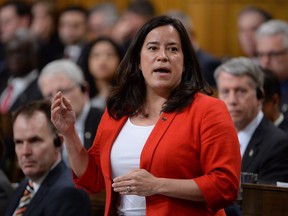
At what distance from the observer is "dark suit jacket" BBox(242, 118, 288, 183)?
390 cm

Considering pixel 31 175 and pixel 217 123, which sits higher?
→ pixel 217 123

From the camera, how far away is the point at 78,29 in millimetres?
7656

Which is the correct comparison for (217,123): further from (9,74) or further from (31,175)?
(9,74)

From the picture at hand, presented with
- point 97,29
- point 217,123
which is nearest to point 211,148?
point 217,123

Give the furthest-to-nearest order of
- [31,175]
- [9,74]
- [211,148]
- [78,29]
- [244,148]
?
[78,29]
[9,74]
[244,148]
[31,175]
[211,148]

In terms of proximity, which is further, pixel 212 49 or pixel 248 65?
pixel 212 49

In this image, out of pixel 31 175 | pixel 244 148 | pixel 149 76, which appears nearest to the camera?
pixel 149 76

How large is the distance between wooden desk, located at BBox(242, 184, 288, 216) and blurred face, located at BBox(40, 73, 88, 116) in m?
1.99

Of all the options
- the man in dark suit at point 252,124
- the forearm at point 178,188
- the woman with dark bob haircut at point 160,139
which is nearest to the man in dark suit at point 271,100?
the man in dark suit at point 252,124

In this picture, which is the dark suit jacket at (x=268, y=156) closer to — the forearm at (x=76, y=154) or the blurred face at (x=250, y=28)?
the forearm at (x=76, y=154)

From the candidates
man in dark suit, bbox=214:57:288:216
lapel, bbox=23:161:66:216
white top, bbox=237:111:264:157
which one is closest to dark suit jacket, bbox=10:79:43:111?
man in dark suit, bbox=214:57:288:216

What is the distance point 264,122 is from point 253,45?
7.58 ft

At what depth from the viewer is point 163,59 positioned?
294 centimetres

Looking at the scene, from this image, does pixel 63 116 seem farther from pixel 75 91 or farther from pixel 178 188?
pixel 75 91
